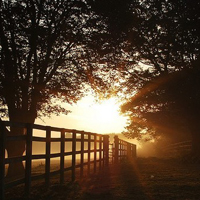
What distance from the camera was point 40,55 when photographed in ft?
51.6

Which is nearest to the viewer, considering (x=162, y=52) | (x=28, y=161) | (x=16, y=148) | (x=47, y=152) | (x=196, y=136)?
(x=28, y=161)

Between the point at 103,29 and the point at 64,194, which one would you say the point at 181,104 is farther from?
the point at 64,194

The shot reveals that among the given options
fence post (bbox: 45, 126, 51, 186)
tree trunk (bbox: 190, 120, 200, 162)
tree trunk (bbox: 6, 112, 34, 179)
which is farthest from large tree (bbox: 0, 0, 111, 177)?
tree trunk (bbox: 190, 120, 200, 162)

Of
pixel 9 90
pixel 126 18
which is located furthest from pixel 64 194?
pixel 126 18

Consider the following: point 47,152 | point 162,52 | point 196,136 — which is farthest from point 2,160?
point 196,136

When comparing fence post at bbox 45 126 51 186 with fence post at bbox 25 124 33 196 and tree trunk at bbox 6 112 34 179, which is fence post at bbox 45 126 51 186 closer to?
fence post at bbox 25 124 33 196

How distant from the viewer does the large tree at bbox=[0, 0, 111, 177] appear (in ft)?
47.6

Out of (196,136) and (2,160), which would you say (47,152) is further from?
(196,136)

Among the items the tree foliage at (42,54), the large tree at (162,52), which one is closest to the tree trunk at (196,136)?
the large tree at (162,52)

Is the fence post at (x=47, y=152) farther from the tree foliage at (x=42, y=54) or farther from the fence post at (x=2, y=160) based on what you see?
the tree foliage at (x=42, y=54)

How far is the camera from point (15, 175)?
49.0 ft

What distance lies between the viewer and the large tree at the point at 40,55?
1450 cm

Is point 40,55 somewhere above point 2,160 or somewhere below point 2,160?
above

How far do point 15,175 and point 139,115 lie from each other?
764 inches
